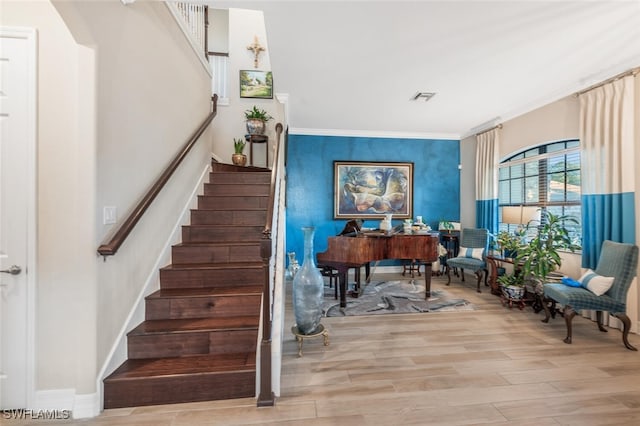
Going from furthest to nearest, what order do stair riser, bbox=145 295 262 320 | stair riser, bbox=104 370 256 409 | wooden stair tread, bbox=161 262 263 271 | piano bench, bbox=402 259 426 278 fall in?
1. piano bench, bbox=402 259 426 278
2. wooden stair tread, bbox=161 262 263 271
3. stair riser, bbox=145 295 262 320
4. stair riser, bbox=104 370 256 409

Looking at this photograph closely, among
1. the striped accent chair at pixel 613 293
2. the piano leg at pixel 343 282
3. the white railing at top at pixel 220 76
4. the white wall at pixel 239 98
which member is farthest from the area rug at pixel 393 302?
the white railing at top at pixel 220 76

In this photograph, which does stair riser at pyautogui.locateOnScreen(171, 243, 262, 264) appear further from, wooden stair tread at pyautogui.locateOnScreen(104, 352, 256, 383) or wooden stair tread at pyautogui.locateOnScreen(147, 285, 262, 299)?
wooden stair tread at pyautogui.locateOnScreen(104, 352, 256, 383)

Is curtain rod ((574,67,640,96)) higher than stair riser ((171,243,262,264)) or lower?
higher

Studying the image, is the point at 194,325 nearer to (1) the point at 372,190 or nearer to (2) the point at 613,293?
(2) the point at 613,293

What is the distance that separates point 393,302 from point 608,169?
9.56ft

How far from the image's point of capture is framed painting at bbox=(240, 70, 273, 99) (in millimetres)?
5086

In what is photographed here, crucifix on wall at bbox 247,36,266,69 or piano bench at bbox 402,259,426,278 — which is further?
piano bench at bbox 402,259,426,278

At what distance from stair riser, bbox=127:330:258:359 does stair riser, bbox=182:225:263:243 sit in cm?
121

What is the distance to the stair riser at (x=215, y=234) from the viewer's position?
3.17 meters

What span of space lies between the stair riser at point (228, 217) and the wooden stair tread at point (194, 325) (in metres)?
1.27

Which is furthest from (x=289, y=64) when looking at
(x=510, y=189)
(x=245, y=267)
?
(x=510, y=189)

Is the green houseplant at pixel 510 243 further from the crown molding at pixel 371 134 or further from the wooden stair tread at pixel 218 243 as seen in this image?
the wooden stair tread at pixel 218 243

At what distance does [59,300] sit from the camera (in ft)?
5.82

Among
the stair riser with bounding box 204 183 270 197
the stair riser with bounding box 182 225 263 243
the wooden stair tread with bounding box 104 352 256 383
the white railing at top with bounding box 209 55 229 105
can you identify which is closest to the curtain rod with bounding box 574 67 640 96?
the stair riser with bounding box 204 183 270 197
